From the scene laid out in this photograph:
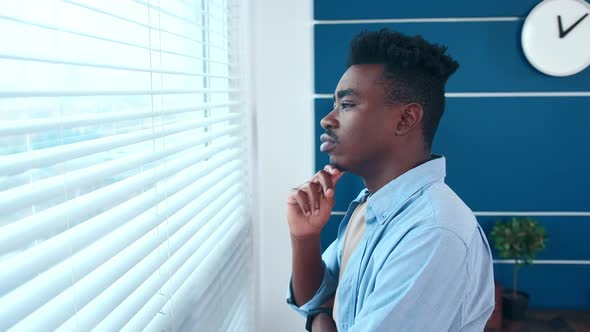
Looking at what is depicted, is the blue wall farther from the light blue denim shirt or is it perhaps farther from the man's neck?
the light blue denim shirt

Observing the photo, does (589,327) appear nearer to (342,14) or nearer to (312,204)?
(312,204)

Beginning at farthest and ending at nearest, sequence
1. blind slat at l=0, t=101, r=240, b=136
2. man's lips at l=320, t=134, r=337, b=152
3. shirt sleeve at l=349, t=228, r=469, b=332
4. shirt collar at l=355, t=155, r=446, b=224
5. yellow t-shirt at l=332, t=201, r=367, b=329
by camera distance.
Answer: yellow t-shirt at l=332, t=201, r=367, b=329 < man's lips at l=320, t=134, r=337, b=152 < shirt collar at l=355, t=155, r=446, b=224 < shirt sleeve at l=349, t=228, r=469, b=332 < blind slat at l=0, t=101, r=240, b=136

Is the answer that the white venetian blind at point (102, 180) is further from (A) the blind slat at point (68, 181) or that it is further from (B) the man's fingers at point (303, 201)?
(B) the man's fingers at point (303, 201)

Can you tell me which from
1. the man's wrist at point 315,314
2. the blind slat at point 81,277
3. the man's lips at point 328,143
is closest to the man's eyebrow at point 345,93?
the man's lips at point 328,143

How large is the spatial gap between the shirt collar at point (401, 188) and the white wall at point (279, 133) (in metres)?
1.09

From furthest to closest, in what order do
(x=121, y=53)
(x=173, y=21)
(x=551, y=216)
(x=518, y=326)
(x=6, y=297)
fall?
(x=551, y=216) < (x=518, y=326) < (x=173, y=21) < (x=121, y=53) < (x=6, y=297)

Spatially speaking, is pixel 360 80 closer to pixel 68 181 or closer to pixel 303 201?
pixel 303 201

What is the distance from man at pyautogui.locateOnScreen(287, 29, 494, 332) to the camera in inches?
34.9

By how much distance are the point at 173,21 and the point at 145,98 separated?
0.28 metres

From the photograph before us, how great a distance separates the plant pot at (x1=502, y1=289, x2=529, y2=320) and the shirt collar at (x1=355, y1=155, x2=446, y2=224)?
1.32 metres

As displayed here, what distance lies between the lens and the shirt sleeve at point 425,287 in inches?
34.5

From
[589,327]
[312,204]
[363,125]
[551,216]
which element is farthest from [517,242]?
[363,125]

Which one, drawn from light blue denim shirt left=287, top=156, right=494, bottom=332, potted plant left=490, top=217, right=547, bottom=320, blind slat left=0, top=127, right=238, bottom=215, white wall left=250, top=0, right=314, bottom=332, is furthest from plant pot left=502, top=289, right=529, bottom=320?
blind slat left=0, top=127, right=238, bottom=215

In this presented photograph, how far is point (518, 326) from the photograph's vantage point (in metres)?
2.12
